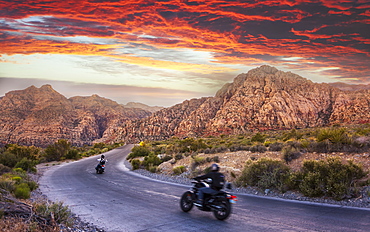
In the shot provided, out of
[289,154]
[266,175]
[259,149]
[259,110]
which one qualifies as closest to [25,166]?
[259,149]

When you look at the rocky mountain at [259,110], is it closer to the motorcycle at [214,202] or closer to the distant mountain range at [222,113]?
the distant mountain range at [222,113]

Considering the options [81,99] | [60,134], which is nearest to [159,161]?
[60,134]

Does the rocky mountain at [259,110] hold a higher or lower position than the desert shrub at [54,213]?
higher

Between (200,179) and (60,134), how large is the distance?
97980 millimetres

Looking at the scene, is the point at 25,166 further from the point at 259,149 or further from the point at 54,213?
the point at 259,149

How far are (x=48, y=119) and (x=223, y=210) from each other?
10990 cm

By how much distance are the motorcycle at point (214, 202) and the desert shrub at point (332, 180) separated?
4961 mm

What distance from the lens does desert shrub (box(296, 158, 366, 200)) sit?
10.9 m

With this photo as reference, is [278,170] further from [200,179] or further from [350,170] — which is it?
[200,179]

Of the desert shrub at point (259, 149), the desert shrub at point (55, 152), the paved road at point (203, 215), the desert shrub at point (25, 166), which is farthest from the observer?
the desert shrub at point (55, 152)

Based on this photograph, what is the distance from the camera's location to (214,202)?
855 centimetres

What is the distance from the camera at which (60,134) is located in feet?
317

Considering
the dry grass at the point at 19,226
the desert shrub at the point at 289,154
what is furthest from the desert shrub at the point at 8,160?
the desert shrub at the point at 289,154

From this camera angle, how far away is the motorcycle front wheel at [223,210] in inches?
319
